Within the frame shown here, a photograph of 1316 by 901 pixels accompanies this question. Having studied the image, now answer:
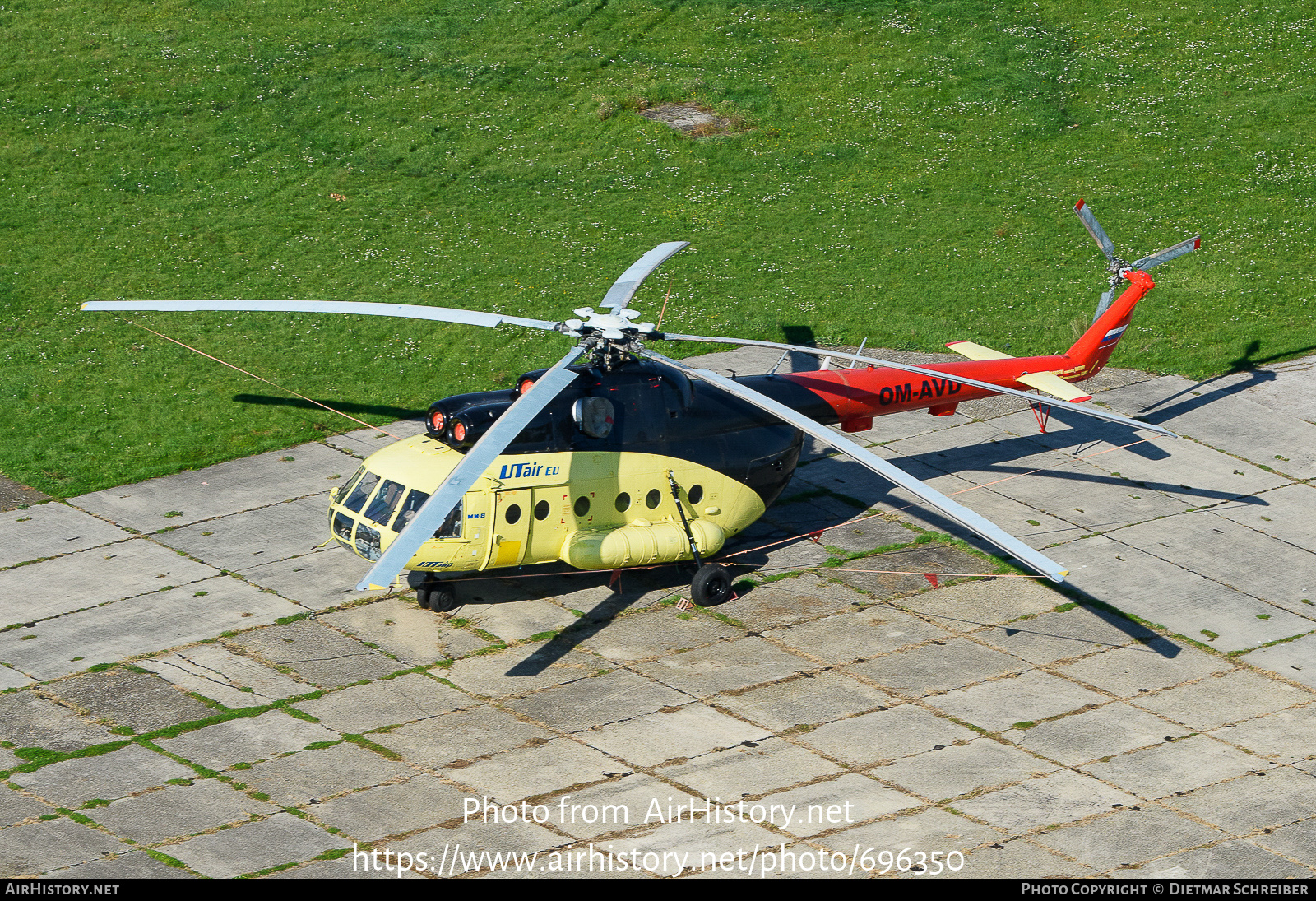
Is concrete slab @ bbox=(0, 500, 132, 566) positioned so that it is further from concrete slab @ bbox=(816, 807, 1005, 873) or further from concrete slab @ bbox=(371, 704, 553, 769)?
concrete slab @ bbox=(816, 807, 1005, 873)

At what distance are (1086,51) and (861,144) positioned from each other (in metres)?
9.09

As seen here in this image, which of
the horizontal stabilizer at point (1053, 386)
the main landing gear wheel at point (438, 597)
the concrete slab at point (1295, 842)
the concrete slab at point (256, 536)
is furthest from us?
the horizontal stabilizer at point (1053, 386)

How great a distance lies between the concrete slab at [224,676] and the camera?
59.4 feet

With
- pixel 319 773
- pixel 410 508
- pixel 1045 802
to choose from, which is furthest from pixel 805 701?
pixel 319 773

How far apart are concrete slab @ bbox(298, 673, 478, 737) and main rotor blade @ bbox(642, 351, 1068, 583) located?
539 centimetres

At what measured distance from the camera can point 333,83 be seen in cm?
3816

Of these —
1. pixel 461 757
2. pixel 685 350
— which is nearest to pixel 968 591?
pixel 461 757

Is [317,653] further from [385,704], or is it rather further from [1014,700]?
[1014,700]

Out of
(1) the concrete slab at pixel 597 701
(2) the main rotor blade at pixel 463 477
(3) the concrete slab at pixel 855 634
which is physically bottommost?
(1) the concrete slab at pixel 597 701

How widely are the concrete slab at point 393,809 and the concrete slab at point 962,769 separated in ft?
16.9

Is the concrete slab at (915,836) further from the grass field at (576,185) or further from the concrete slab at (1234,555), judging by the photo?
the grass field at (576,185)

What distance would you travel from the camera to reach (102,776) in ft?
53.6

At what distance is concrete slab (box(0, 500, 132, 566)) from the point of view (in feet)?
71.7

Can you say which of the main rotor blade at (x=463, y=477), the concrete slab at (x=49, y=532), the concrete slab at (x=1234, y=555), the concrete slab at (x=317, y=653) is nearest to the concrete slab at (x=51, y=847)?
the concrete slab at (x=317, y=653)
